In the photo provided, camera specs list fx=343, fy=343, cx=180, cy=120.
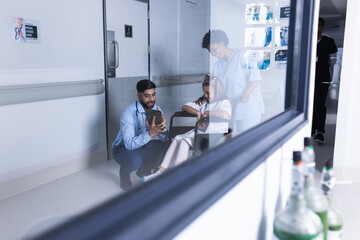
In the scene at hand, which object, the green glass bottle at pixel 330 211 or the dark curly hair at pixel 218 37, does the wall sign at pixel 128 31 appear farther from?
the green glass bottle at pixel 330 211

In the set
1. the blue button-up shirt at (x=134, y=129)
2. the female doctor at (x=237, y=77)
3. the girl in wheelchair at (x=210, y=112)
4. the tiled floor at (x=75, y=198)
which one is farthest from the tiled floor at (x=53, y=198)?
the female doctor at (x=237, y=77)

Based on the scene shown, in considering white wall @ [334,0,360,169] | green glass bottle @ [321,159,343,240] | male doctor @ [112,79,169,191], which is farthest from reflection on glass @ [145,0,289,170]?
white wall @ [334,0,360,169]

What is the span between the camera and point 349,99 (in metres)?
3.51

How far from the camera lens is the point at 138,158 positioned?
3168 millimetres

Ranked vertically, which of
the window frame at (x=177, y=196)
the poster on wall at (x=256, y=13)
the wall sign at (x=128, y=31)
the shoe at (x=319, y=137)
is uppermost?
the poster on wall at (x=256, y=13)

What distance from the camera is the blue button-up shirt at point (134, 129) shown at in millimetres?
3143

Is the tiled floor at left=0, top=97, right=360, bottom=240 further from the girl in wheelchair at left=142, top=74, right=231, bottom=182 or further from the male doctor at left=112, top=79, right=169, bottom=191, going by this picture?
the girl in wheelchair at left=142, top=74, right=231, bottom=182

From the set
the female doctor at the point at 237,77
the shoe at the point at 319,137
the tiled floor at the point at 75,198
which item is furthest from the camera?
the shoe at the point at 319,137

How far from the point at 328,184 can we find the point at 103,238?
801 millimetres

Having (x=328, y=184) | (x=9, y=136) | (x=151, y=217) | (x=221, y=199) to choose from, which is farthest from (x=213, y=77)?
(x=151, y=217)

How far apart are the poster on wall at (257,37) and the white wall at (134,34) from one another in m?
1.53

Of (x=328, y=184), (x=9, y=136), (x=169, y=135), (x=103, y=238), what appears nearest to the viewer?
(x=103, y=238)

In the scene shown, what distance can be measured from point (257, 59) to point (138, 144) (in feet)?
4.67

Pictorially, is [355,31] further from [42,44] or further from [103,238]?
[103,238]
